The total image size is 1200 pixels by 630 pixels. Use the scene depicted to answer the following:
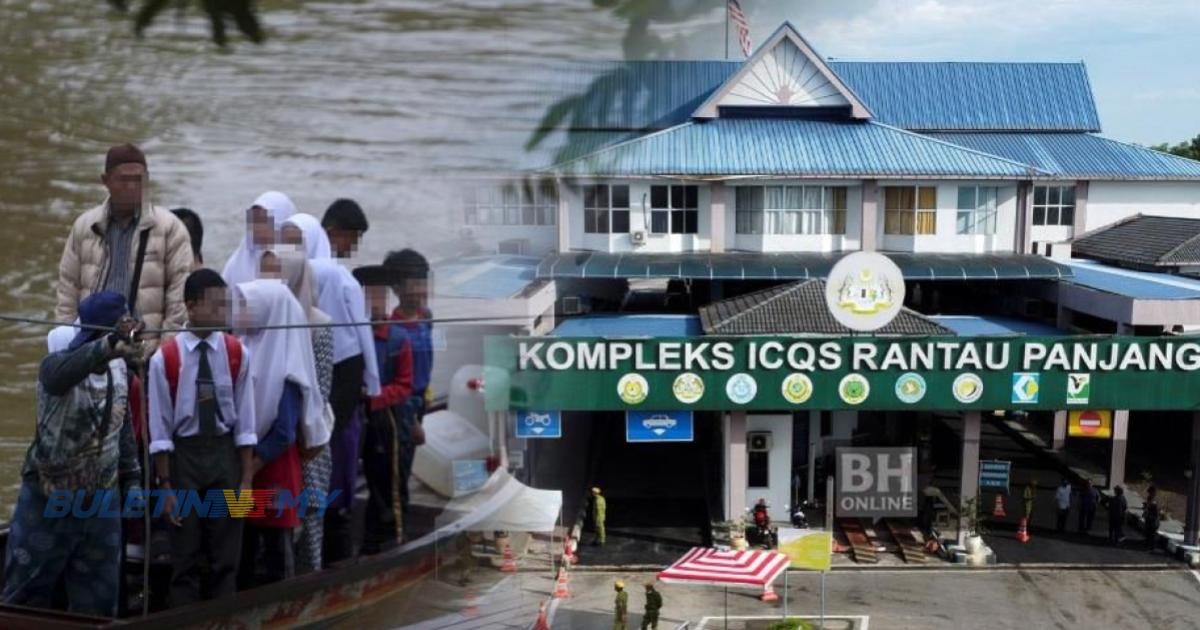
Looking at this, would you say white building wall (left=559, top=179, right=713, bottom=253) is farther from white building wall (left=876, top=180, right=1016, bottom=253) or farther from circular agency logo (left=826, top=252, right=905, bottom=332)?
circular agency logo (left=826, top=252, right=905, bottom=332)

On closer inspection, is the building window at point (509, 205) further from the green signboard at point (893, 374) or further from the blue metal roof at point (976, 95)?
the blue metal roof at point (976, 95)

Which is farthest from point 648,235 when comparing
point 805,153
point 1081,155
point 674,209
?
point 1081,155

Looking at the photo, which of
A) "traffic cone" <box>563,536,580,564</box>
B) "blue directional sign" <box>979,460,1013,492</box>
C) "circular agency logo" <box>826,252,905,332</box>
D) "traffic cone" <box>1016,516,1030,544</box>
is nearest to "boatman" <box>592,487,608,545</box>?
"traffic cone" <box>563,536,580,564</box>

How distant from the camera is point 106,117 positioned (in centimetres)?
171

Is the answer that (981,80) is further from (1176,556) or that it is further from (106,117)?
(106,117)

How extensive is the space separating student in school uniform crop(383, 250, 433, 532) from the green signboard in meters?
5.64

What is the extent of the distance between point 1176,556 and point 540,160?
25.1 ft

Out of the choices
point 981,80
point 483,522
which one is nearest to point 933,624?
point 483,522

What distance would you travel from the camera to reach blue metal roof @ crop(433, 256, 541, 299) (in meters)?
1.25

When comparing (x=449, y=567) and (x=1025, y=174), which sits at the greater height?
(x=1025, y=174)

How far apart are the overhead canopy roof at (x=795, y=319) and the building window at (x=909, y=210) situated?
222cm

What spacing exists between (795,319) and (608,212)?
9.14ft

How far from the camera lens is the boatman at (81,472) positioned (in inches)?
55.9

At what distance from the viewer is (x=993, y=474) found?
304 inches
